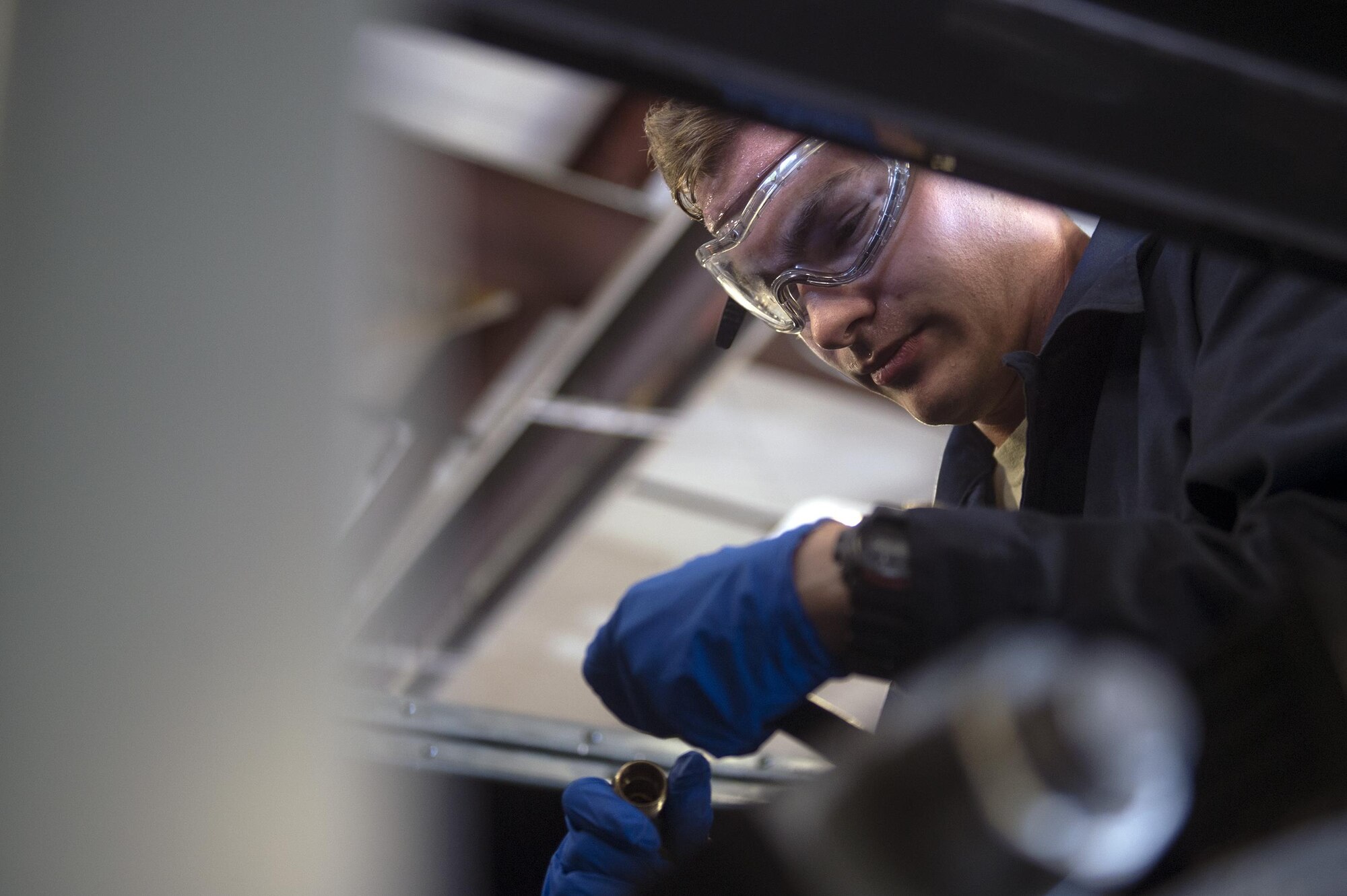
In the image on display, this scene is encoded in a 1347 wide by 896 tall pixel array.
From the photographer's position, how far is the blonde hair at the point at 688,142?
1.51 meters

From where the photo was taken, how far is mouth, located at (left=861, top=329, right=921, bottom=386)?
1.44m

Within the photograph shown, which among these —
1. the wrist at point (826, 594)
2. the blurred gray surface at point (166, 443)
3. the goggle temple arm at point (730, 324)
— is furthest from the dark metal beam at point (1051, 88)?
the goggle temple arm at point (730, 324)

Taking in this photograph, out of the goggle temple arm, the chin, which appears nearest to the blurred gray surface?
the chin

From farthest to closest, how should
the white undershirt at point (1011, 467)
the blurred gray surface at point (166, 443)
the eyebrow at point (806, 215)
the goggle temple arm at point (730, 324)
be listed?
→ the goggle temple arm at point (730, 324)
the white undershirt at point (1011, 467)
the eyebrow at point (806, 215)
the blurred gray surface at point (166, 443)

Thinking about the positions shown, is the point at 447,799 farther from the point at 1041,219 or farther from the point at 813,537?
the point at 1041,219

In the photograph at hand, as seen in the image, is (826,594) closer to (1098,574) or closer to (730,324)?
(1098,574)

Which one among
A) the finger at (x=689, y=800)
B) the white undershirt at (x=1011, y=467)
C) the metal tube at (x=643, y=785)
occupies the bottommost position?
the finger at (x=689, y=800)

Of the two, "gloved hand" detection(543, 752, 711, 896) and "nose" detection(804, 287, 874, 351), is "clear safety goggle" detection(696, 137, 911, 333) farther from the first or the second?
"gloved hand" detection(543, 752, 711, 896)

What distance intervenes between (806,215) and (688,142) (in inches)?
9.5

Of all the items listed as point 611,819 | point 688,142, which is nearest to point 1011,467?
point 688,142

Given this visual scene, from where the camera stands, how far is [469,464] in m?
4.04

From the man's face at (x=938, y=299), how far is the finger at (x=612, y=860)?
661 mm

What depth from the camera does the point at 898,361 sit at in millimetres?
1454

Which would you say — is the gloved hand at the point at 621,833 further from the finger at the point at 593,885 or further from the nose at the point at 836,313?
the nose at the point at 836,313
